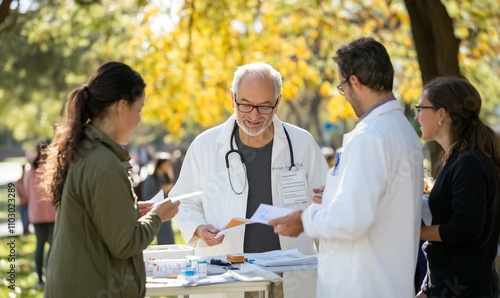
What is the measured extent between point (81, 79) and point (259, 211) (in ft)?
82.7

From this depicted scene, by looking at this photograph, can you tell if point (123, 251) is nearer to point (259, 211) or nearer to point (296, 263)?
point (259, 211)

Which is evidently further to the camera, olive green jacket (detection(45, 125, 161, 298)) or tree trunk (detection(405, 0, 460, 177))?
tree trunk (detection(405, 0, 460, 177))

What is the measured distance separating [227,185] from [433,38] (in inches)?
157

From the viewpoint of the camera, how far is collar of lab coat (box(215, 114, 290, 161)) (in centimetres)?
509

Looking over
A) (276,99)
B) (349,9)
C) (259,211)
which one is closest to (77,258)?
(259,211)

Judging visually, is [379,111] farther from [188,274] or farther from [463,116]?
[188,274]

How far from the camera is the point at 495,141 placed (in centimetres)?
415

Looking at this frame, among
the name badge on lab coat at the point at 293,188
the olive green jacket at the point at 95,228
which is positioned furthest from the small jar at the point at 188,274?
the name badge on lab coat at the point at 293,188

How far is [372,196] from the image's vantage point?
137 inches

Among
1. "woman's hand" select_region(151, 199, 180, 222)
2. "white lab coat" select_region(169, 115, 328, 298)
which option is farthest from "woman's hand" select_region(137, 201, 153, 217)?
"white lab coat" select_region(169, 115, 328, 298)

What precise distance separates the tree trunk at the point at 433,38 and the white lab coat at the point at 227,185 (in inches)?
125

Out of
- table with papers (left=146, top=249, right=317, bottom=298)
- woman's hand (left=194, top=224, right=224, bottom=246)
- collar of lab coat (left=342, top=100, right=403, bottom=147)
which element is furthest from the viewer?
woman's hand (left=194, top=224, right=224, bottom=246)

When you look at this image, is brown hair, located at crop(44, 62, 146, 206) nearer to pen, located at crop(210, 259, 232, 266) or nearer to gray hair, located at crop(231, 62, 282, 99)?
pen, located at crop(210, 259, 232, 266)

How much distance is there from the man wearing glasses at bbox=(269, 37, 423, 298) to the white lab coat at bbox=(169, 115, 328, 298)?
1165 mm
